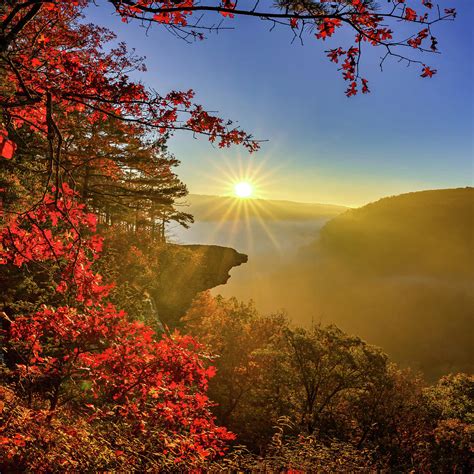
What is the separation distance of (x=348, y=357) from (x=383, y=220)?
4477 inches

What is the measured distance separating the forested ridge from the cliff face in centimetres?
49

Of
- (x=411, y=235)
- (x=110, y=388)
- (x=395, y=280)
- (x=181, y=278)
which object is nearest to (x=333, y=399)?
(x=181, y=278)

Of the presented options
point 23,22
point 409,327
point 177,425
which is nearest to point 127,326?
point 177,425

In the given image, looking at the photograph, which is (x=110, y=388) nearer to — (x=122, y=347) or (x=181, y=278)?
(x=122, y=347)

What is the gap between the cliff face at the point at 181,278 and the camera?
92.2ft

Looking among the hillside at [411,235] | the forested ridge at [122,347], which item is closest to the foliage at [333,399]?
the forested ridge at [122,347]

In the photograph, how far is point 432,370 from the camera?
68.2m

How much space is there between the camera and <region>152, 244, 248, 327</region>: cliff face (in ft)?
92.2

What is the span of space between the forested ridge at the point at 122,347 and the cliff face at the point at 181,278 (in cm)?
49

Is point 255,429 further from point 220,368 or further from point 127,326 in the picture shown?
point 127,326

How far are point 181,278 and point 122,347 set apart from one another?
79.6 feet

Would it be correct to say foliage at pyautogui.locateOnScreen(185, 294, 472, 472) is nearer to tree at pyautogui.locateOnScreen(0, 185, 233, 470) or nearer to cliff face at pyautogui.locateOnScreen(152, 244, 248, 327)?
cliff face at pyautogui.locateOnScreen(152, 244, 248, 327)

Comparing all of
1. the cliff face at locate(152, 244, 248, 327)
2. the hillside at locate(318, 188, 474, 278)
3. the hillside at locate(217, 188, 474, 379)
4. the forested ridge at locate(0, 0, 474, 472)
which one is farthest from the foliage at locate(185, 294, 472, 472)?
the hillside at locate(318, 188, 474, 278)

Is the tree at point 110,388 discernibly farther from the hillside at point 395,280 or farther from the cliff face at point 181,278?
the hillside at point 395,280
